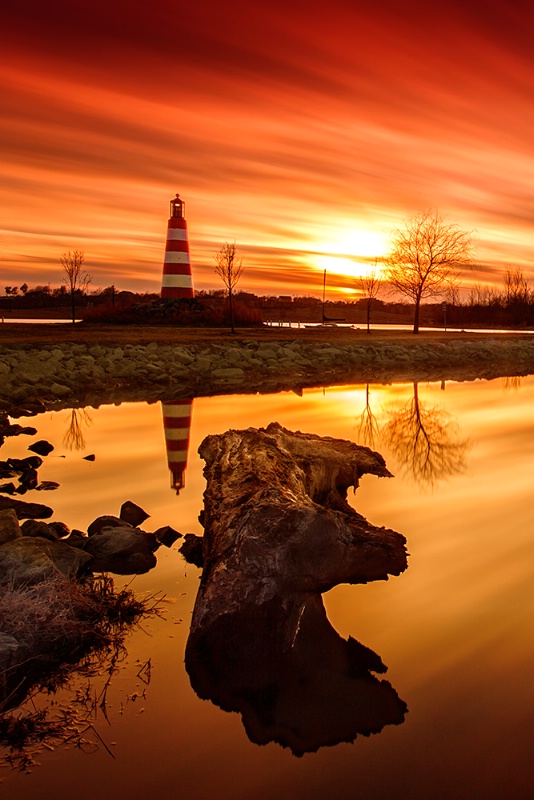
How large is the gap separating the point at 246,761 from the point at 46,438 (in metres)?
10.1

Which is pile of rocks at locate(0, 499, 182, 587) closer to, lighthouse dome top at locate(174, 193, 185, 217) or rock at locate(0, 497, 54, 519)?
rock at locate(0, 497, 54, 519)

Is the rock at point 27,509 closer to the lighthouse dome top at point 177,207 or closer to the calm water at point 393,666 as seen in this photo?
the calm water at point 393,666

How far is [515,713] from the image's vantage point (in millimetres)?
4137

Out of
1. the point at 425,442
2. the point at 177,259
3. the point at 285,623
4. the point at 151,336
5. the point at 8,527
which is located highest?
the point at 177,259

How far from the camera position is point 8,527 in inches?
243

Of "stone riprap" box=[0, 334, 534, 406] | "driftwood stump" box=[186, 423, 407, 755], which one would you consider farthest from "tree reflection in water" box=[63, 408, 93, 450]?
"driftwood stump" box=[186, 423, 407, 755]

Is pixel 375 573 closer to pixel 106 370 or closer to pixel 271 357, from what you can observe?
pixel 106 370

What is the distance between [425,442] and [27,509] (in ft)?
27.0

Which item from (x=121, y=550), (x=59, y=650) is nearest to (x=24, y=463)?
(x=121, y=550)

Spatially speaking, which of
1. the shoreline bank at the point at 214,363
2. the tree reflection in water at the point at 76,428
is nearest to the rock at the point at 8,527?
the tree reflection in water at the point at 76,428

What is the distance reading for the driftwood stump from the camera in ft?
13.7

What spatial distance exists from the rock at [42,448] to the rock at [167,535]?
16.6 feet

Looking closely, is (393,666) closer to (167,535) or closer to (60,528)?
(167,535)

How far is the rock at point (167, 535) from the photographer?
6.81 meters
